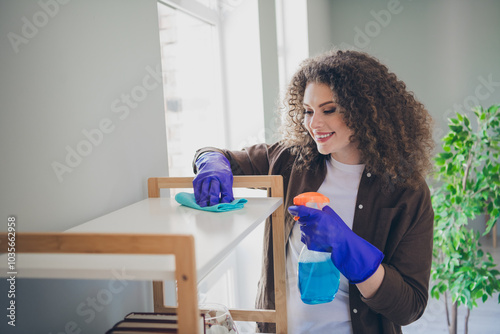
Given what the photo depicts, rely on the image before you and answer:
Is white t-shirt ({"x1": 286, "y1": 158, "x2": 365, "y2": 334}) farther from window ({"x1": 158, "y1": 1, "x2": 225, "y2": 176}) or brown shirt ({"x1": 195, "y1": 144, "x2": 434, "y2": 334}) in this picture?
window ({"x1": 158, "y1": 1, "x2": 225, "y2": 176})

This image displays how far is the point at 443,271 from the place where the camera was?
7.64 ft

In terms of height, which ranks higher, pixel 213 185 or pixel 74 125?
pixel 74 125

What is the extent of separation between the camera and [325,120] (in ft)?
4.01

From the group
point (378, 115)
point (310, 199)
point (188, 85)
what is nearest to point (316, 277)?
point (310, 199)

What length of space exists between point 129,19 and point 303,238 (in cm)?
74

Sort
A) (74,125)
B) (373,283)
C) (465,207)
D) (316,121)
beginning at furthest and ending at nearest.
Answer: (465,207) → (316,121) → (373,283) → (74,125)

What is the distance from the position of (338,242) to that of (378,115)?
1.46 feet

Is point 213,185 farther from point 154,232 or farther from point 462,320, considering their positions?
point 462,320

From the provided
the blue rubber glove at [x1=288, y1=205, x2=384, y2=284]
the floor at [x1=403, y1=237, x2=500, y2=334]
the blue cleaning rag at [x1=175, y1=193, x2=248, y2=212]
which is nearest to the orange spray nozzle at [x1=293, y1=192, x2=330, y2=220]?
the blue rubber glove at [x1=288, y1=205, x2=384, y2=284]

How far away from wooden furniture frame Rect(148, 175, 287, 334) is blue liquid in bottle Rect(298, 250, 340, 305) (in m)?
0.05

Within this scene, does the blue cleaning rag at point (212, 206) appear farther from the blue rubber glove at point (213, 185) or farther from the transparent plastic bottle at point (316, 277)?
the transparent plastic bottle at point (316, 277)

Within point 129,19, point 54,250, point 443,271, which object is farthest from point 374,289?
point 443,271

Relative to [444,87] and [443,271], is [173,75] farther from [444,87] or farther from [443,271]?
[444,87]

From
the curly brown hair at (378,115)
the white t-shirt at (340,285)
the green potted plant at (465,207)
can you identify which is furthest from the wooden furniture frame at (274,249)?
the green potted plant at (465,207)
